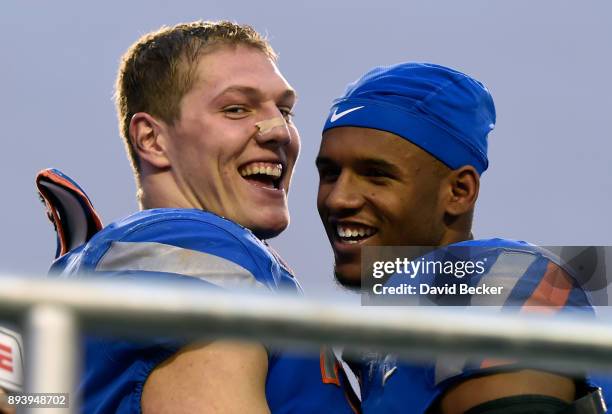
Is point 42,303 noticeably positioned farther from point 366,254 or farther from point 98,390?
point 366,254

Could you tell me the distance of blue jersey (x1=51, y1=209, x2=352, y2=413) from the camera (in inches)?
98.2

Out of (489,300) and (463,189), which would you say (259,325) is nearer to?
(489,300)

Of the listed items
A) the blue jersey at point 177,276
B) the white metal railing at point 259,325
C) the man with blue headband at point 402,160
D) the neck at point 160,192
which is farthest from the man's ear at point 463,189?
the white metal railing at point 259,325

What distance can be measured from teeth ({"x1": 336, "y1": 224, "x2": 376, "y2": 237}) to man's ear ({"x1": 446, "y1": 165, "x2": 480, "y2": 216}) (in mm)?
299

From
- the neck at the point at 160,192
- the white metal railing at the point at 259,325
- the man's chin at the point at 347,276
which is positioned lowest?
the white metal railing at the point at 259,325

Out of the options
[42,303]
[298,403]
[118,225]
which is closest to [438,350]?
[42,303]

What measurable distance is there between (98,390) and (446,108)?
169 cm

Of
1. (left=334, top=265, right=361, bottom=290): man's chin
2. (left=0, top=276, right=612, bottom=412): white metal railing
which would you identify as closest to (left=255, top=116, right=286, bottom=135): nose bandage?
(left=334, top=265, right=361, bottom=290): man's chin

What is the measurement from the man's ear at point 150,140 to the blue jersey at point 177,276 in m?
0.81

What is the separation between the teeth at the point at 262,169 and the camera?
12.1 feet

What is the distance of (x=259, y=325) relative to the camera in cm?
98

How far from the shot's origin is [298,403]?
2.61 metres

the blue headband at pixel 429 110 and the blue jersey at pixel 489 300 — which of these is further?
the blue headband at pixel 429 110

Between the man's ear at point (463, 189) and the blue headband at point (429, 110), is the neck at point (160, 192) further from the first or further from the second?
the man's ear at point (463, 189)
